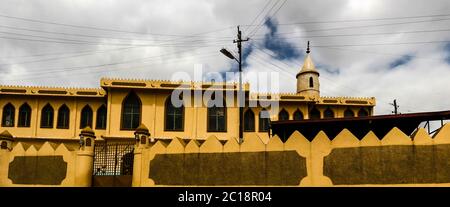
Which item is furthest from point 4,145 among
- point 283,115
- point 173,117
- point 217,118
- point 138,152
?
point 283,115

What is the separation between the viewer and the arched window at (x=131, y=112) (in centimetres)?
2600

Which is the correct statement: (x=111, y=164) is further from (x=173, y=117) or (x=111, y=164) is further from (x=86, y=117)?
(x=86, y=117)

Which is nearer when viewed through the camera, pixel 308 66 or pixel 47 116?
pixel 47 116

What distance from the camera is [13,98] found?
2747 centimetres

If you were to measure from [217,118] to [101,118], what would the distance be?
909 cm

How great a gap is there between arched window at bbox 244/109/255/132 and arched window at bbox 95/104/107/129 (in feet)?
36.5

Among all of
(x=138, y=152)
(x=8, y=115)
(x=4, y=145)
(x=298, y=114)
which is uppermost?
(x=298, y=114)

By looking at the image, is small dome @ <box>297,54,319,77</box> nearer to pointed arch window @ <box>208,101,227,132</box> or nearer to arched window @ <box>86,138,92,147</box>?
pointed arch window @ <box>208,101,227,132</box>

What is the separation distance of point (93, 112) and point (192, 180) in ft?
53.8

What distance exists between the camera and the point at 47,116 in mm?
27391

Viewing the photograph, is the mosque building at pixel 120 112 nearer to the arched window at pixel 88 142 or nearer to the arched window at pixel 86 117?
the arched window at pixel 86 117

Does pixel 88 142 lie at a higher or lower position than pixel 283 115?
lower

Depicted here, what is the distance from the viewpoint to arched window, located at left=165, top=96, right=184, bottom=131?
26.5 meters
